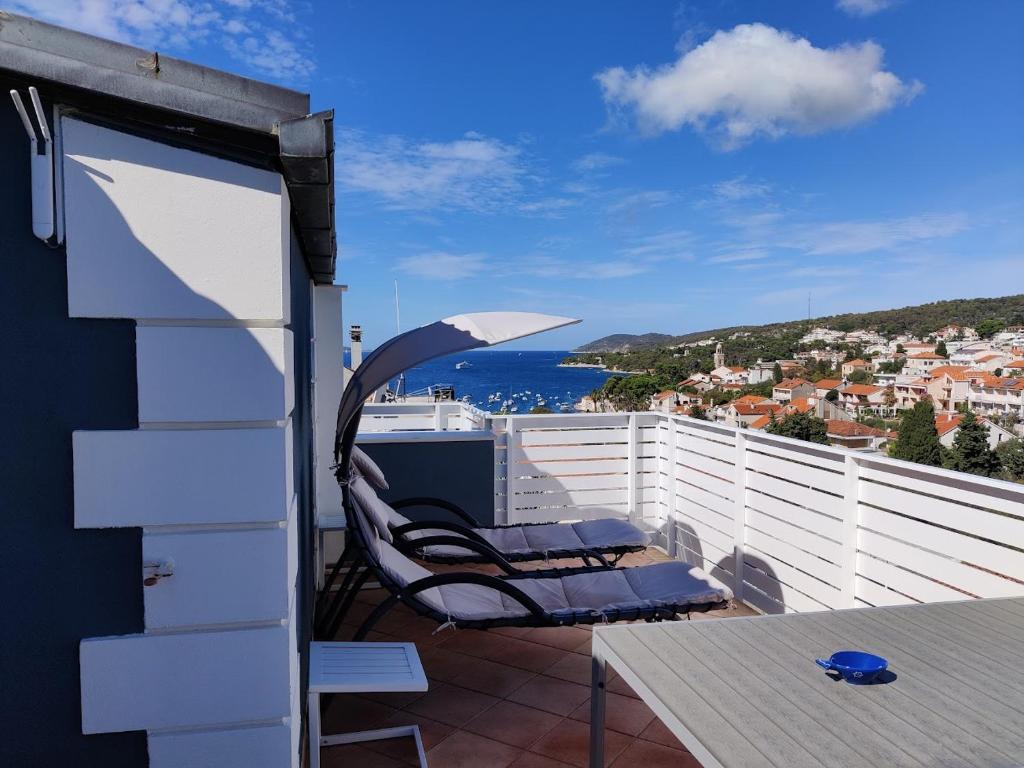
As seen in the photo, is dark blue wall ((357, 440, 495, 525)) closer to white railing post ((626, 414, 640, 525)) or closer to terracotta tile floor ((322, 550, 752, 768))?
white railing post ((626, 414, 640, 525))

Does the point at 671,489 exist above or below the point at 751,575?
above

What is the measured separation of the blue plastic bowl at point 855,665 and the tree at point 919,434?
15.7 metres

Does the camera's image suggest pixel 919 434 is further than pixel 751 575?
Yes

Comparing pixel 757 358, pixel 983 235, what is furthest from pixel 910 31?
pixel 757 358

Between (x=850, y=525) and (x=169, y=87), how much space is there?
3911 millimetres

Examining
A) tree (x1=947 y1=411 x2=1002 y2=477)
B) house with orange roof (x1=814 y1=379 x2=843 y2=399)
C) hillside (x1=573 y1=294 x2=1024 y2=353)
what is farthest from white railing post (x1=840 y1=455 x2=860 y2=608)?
hillside (x1=573 y1=294 x2=1024 y2=353)

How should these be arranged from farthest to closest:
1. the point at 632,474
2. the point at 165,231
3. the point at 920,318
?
1. the point at 920,318
2. the point at 632,474
3. the point at 165,231

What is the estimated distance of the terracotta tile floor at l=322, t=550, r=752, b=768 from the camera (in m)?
2.99

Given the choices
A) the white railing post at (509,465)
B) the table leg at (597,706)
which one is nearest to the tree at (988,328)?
the white railing post at (509,465)

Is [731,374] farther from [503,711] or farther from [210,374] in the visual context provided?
[210,374]

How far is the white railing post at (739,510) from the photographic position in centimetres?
505

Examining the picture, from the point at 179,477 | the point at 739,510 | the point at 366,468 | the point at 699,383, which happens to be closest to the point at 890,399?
the point at 699,383

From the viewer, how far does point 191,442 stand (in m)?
2.00

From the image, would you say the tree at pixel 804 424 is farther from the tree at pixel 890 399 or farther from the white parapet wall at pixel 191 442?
the white parapet wall at pixel 191 442
